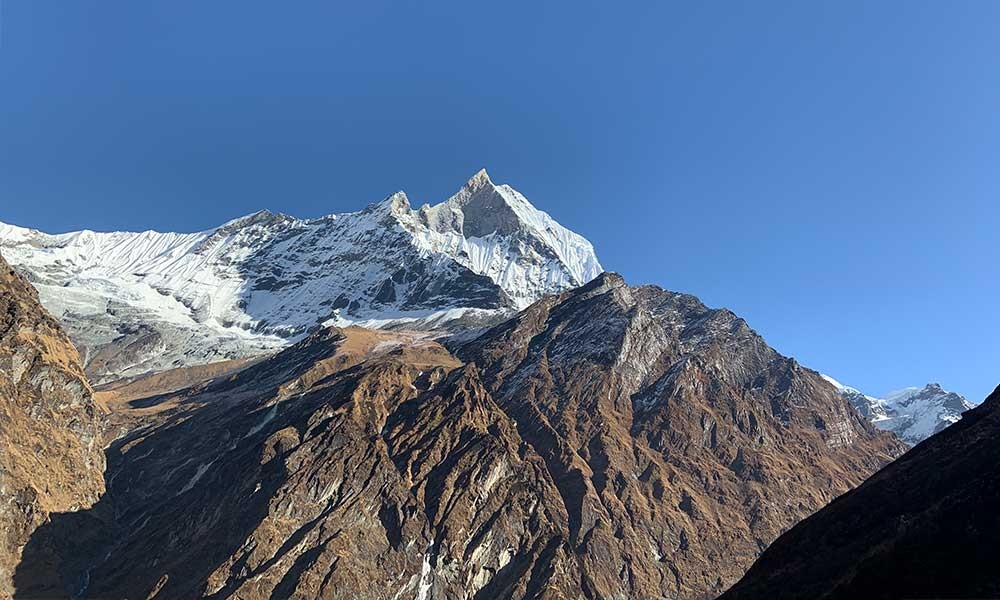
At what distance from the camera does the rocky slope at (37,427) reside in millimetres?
127938

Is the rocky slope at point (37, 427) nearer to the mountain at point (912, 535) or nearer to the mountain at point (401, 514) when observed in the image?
the mountain at point (401, 514)

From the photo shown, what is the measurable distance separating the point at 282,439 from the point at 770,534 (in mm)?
128244

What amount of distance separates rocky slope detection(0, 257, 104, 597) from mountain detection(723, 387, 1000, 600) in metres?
123

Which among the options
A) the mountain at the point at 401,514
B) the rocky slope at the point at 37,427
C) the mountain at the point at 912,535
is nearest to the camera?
the mountain at the point at 912,535

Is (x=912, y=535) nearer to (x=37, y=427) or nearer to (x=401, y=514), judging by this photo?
(x=401, y=514)

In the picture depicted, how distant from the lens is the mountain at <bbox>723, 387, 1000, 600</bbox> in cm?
4928

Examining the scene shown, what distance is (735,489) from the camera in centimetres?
19512

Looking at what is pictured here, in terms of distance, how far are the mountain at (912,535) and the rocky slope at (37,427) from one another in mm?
123351

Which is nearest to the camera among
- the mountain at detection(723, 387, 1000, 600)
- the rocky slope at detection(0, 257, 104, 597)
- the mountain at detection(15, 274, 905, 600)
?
the mountain at detection(723, 387, 1000, 600)

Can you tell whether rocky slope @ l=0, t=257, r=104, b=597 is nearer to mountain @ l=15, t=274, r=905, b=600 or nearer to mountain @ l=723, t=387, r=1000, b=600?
mountain @ l=15, t=274, r=905, b=600

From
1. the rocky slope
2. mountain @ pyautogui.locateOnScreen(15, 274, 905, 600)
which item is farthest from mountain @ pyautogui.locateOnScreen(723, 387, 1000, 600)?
the rocky slope

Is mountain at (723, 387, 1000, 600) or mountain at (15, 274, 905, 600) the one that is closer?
mountain at (723, 387, 1000, 600)

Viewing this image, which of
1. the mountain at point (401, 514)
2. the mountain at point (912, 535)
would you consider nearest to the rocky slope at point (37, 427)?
the mountain at point (401, 514)

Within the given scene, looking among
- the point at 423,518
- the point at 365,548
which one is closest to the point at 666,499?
the point at 423,518
